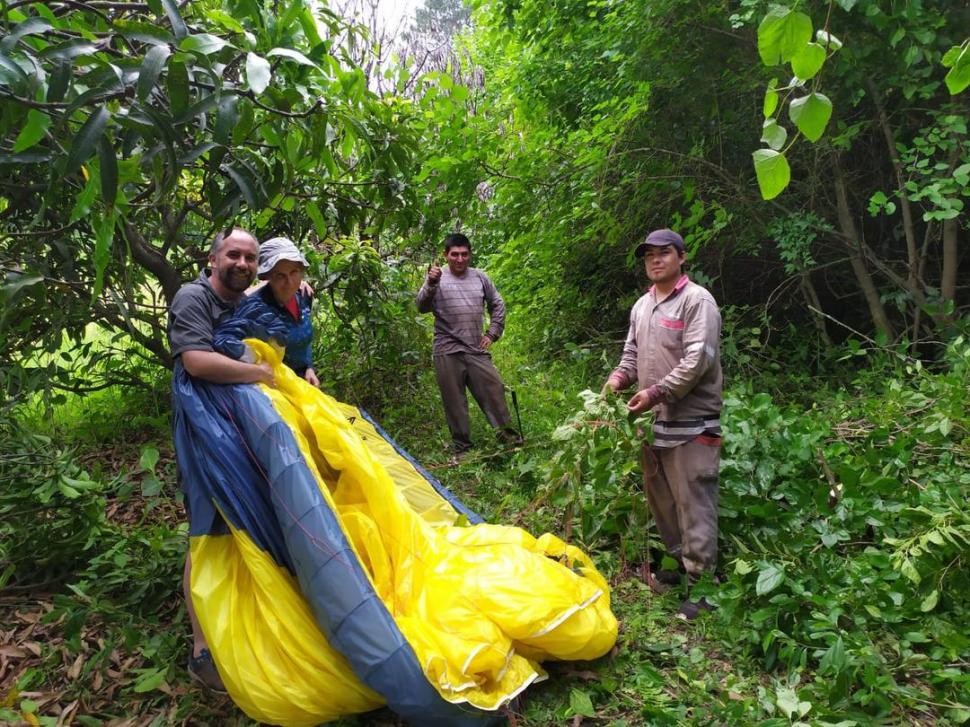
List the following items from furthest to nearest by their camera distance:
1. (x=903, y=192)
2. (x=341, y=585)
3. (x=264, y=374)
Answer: (x=903, y=192)
(x=264, y=374)
(x=341, y=585)

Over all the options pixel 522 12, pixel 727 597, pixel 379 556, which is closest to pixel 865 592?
pixel 727 597

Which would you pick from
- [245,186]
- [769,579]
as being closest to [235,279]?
[245,186]

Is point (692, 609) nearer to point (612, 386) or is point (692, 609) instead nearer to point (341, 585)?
point (612, 386)

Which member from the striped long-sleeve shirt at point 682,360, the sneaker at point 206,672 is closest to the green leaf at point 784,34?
the striped long-sleeve shirt at point 682,360

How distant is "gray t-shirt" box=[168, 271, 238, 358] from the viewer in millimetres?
2326

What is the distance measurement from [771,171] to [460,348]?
13.2 feet

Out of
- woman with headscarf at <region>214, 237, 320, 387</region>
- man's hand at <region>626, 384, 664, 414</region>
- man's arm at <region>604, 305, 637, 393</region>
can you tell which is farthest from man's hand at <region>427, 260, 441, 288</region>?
man's hand at <region>626, 384, 664, 414</region>

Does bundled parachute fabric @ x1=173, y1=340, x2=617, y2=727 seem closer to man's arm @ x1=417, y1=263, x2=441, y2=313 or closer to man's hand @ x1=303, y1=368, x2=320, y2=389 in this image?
man's hand @ x1=303, y1=368, x2=320, y2=389

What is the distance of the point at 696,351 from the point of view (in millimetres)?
2676

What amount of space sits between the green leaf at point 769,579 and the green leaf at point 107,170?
2.55 m

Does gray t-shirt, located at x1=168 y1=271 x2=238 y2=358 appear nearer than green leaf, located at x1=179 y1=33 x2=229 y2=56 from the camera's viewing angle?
No

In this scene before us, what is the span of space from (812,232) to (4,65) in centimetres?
470

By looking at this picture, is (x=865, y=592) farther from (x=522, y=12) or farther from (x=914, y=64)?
(x=522, y=12)

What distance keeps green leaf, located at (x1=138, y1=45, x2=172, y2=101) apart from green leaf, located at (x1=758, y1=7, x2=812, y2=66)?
1008mm
